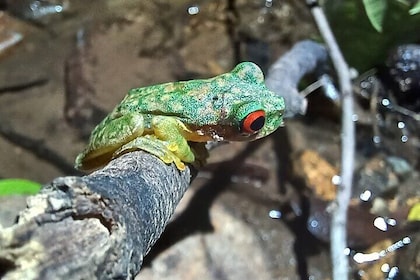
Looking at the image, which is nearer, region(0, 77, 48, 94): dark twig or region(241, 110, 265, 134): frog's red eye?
region(241, 110, 265, 134): frog's red eye

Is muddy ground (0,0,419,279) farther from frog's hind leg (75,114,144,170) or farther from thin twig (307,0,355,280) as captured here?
frog's hind leg (75,114,144,170)

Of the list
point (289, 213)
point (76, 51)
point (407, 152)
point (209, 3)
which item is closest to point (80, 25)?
point (76, 51)

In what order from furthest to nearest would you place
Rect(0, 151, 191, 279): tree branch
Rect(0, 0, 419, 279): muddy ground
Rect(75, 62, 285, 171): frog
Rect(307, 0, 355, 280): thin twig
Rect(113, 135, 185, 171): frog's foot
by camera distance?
Rect(0, 0, 419, 279): muddy ground < Rect(307, 0, 355, 280): thin twig < Rect(75, 62, 285, 171): frog < Rect(113, 135, 185, 171): frog's foot < Rect(0, 151, 191, 279): tree branch

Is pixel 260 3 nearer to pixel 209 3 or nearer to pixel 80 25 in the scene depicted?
pixel 209 3

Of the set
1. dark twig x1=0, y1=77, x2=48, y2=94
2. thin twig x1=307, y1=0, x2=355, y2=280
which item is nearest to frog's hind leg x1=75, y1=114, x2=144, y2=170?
thin twig x1=307, y1=0, x2=355, y2=280

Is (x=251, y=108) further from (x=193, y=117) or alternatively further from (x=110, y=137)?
(x=110, y=137)

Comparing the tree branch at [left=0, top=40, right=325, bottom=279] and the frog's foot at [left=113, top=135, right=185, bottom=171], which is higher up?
the tree branch at [left=0, top=40, right=325, bottom=279]

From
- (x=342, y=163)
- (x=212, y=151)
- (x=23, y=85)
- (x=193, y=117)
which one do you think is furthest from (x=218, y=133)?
(x=23, y=85)
